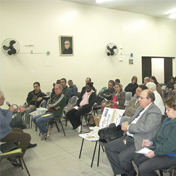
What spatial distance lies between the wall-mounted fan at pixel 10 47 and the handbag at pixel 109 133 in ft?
16.8

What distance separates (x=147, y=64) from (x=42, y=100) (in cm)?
659

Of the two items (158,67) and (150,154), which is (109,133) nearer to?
(150,154)

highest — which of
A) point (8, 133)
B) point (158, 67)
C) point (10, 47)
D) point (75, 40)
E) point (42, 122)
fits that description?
point (75, 40)

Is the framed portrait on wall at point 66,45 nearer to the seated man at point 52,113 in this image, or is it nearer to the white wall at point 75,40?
the white wall at point 75,40

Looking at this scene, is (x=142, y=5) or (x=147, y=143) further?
(x=142, y=5)

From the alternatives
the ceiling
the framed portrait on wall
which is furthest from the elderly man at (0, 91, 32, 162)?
the ceiling

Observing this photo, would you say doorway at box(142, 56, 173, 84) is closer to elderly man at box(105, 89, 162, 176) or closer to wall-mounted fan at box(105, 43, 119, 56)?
wall-mounted fan at box(105, 43, 119, 56)

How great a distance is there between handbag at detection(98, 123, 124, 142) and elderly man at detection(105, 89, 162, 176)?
0.52 feet

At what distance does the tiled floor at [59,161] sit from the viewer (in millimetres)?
2871

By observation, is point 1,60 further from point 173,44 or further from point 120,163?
point 173,44

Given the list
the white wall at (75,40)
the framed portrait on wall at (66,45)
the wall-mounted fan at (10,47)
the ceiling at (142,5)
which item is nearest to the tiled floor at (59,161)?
the white wall at (75,40)

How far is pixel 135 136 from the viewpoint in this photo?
7.95ft

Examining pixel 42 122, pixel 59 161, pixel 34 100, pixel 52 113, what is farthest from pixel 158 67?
pixel 59 161

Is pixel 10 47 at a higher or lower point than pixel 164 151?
higher
